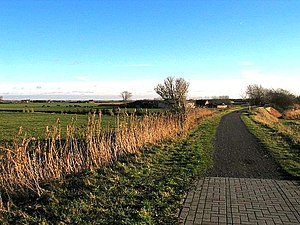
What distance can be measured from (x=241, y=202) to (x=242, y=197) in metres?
0.37

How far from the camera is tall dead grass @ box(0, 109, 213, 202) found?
22.0 feet

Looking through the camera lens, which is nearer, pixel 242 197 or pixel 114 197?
pixel 114 197

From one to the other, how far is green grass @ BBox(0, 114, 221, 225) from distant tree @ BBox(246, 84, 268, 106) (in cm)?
9126

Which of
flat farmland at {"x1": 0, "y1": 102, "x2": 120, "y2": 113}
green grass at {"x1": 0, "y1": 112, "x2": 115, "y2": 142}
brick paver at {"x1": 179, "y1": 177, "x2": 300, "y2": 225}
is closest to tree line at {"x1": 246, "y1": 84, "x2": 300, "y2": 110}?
flat farmland at {"x1": 0, "y1": 102, "x2": 120, "y2": 113}

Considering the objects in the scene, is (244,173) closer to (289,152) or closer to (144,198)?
(144,198)

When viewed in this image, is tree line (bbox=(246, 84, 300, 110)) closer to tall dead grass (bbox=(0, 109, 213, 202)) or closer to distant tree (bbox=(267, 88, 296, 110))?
distant tree (bbox=(267, 88, 296, 110))

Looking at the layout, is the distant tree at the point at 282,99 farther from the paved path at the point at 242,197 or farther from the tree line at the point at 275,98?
the paved path at the point at 242,197

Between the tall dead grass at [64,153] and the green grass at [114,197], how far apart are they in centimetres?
34

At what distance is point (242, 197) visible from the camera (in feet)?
22.7

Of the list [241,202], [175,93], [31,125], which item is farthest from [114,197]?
[31,125]

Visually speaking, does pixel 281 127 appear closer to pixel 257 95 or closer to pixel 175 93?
pixel 175 93

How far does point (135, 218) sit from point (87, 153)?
3.71 meters

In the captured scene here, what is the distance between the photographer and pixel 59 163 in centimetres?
778

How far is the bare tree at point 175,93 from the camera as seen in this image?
82.8 feet
